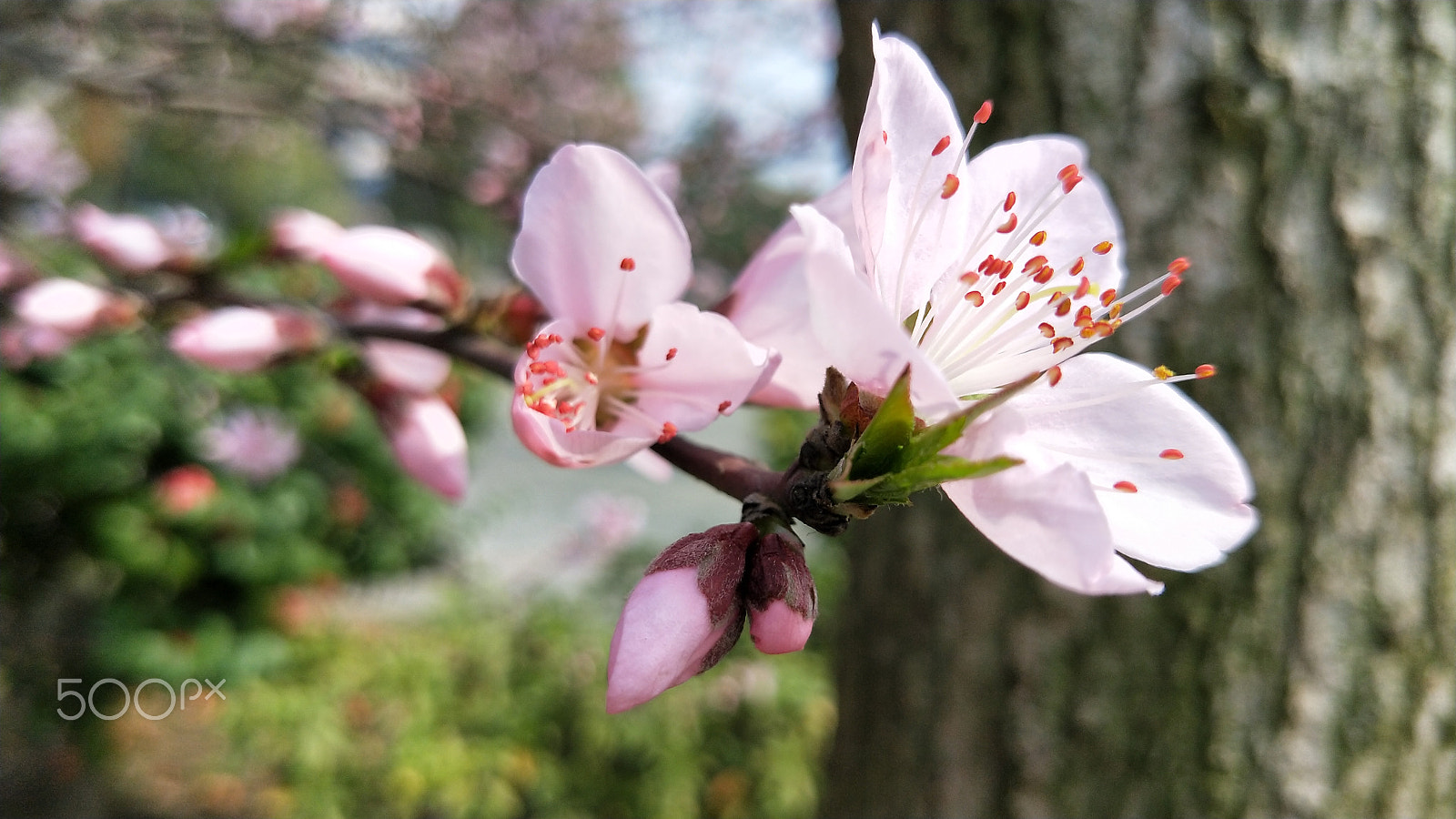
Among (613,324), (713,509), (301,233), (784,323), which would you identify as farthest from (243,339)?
(713,509)

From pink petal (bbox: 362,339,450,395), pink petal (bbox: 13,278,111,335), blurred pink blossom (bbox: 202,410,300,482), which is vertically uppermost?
pink petal (bbox: 362,339,450,395)

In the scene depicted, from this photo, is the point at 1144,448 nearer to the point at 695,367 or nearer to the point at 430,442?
the point at 695,367

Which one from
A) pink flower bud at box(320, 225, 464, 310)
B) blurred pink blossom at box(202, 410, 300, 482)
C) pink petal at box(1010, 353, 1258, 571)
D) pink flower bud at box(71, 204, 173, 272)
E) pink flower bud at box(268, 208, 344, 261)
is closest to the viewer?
pink petal at box(1010, 353, 1258, 571)

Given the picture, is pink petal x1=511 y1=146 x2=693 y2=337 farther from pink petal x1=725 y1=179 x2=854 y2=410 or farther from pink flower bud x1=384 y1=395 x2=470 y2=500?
pink flower bud x1=384 y1=395 x2=470 y2=500

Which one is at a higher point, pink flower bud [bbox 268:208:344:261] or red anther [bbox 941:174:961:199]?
red anther [bbox 941:174:961:199]

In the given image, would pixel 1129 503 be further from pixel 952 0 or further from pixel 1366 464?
pixel 952 0

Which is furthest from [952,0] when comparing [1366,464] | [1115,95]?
[1366,464]

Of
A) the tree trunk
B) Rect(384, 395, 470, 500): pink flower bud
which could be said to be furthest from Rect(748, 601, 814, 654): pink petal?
the tree trunk

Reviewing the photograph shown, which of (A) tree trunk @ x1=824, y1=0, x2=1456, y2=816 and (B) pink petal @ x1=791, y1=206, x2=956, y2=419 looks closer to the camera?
(B) pink petal @ x1=791, y1=206, x2=956, y2=419
